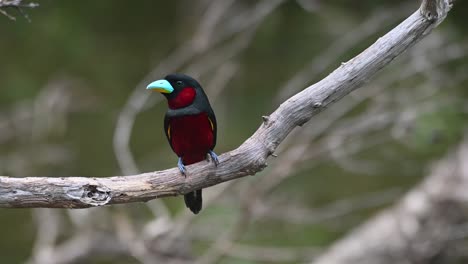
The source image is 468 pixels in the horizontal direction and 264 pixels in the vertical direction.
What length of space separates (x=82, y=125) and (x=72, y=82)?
1.57ft

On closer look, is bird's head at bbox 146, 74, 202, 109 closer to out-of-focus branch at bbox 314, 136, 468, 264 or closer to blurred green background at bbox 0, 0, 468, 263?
blurred green background at bbox 0, 0, 468, 263

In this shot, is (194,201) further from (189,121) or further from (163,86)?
(163,86)

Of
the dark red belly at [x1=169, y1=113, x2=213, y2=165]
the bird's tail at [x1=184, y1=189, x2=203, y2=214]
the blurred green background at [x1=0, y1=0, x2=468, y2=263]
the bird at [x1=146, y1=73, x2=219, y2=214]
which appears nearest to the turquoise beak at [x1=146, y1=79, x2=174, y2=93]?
the bird at [x1=146, y1=73, x2=219, y2=214]

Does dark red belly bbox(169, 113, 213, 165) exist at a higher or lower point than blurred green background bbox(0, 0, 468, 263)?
lower

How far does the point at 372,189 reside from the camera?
25.2 feet

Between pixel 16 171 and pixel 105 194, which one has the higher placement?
pixel 16 171

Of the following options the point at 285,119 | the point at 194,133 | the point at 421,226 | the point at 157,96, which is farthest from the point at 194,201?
the point at 421,226

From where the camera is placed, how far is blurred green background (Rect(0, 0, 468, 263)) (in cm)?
662

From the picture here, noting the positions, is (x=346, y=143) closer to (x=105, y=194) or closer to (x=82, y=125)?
(x=82, y=125)

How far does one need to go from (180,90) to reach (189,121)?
0.17 m

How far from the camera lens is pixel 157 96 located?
22.8ft

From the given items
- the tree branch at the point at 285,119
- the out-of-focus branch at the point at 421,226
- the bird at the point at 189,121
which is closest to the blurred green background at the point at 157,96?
the out-of-focus branch at the point at 421,226

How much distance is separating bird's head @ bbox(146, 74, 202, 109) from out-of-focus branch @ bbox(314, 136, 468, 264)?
327cm

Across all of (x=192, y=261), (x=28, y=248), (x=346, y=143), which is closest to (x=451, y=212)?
(x=346, y=143)
